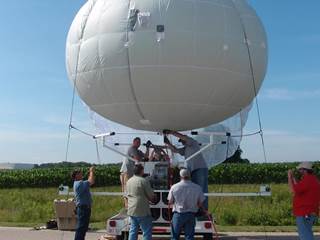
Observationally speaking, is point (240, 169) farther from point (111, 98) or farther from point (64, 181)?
point (111, 98)

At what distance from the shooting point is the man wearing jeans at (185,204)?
30.1ft

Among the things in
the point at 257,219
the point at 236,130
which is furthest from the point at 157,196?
the point at 257,219

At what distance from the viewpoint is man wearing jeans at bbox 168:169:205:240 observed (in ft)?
30.1

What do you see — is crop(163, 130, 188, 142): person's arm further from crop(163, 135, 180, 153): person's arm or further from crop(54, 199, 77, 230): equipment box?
crop(54, 199, 77, 230): equipment box

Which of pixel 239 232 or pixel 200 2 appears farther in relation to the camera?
pixel 239 232

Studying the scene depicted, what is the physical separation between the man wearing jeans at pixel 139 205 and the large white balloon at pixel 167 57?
1590 millimetres

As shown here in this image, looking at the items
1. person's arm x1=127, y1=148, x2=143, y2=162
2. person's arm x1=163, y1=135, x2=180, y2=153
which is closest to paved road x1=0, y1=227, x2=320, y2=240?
person's arm x1=127, y1=148, x2=143, y2=162

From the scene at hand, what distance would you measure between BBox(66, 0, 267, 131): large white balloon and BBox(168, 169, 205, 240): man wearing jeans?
5.27 feet

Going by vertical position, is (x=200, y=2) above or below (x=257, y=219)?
above

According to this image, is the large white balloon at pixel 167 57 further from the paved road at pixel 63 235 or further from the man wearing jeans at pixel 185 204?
Result: the paved road at pixel 63 235

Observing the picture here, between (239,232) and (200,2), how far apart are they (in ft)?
20.8

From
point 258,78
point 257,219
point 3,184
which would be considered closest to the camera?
point 258,78

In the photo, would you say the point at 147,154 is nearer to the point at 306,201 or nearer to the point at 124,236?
the point at 124,236

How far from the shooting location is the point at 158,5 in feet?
32.3
